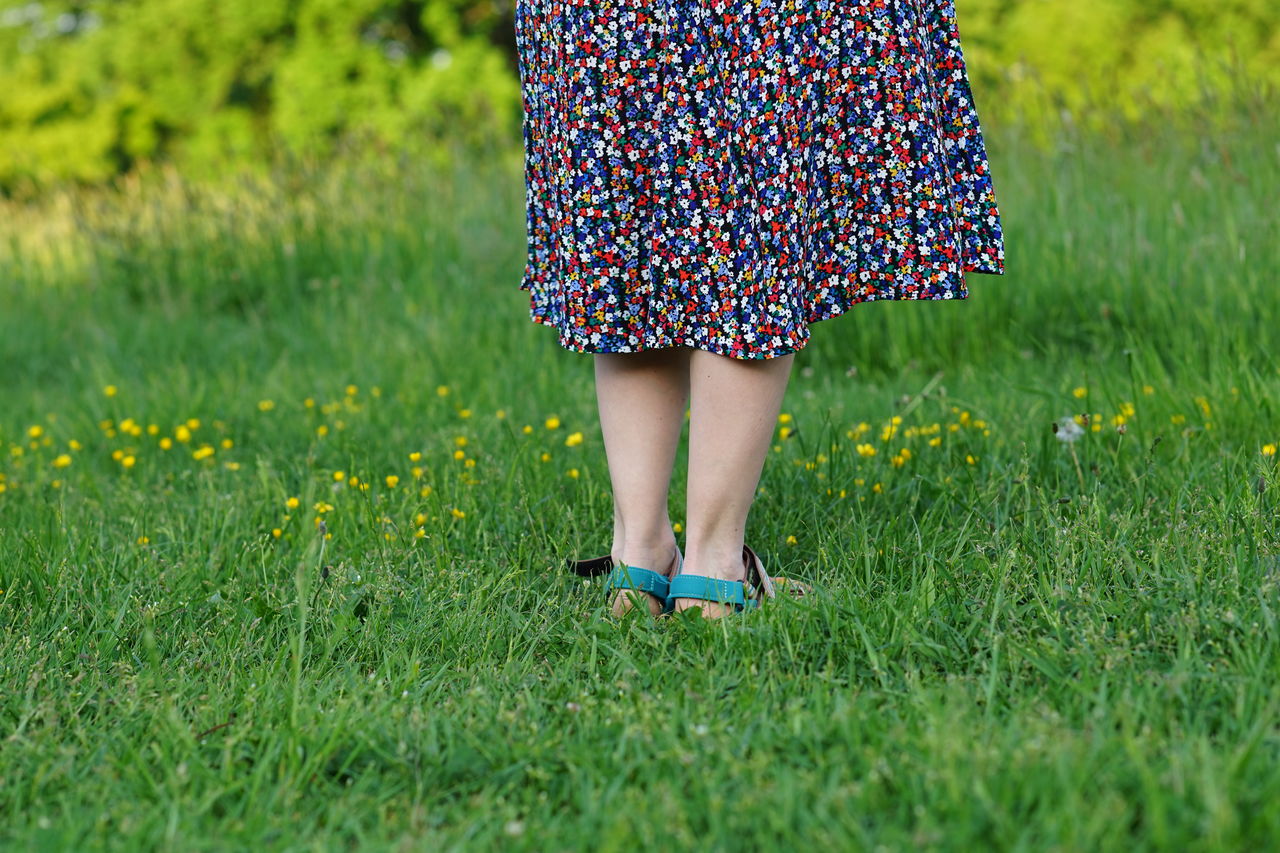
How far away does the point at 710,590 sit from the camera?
1.76 m

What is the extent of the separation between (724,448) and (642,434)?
0.16m

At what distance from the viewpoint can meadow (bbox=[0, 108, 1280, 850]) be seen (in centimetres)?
122

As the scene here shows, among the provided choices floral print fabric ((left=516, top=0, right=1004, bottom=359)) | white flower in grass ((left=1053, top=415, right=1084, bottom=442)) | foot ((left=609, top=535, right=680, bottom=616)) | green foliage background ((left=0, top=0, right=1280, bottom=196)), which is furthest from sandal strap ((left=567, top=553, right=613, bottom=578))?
green foliage background ((left=0, top=0, right=1280, bottom=196))

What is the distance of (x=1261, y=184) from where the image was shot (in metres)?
3.24

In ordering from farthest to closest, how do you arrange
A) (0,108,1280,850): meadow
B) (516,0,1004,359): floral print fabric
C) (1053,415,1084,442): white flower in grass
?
(1053,415,1084,442): white flower in grass, (516,0,1004,359): floral print fabric, (0,108,1280,850): meadow

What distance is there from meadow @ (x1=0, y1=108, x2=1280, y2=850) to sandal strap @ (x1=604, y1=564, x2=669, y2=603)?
0.06 meters

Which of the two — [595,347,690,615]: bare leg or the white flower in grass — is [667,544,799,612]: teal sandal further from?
the white flower in grass

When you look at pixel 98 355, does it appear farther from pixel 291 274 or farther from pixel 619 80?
pixel 619 80

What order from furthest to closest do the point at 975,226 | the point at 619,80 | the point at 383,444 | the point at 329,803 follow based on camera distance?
the point at 383,444, the point at 975,226, the point at 619,80, the point at 329,803

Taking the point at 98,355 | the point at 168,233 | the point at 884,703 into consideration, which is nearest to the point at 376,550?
the point at 884,703

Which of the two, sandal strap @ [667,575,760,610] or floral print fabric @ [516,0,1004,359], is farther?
sandal strap @ [667,575,760,610]

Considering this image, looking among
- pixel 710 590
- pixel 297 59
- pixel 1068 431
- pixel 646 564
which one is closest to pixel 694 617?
pixel 710 590

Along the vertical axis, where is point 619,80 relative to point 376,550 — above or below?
above

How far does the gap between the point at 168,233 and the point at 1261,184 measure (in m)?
3.90
